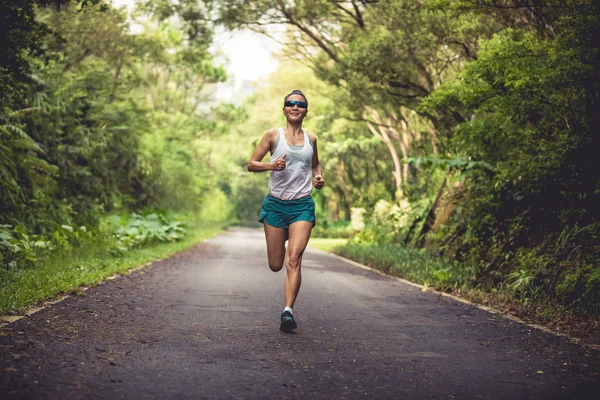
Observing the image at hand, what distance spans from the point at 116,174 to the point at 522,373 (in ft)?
61.8

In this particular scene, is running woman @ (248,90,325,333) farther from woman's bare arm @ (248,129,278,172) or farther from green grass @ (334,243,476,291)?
green grass @ (334,243,476,291)

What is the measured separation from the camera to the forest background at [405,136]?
880cm

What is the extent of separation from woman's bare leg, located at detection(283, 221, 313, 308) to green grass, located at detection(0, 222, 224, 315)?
2.67 m

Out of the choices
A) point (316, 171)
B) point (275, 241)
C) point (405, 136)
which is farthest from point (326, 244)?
point (275, 241)

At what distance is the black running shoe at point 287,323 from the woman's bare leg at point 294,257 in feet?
0.64

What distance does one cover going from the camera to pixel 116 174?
21969 mm

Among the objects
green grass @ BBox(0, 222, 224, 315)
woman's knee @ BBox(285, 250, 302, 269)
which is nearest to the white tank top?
woman's knee @ BBox(285, 250, 302, 269)

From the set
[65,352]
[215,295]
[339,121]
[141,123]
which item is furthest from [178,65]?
[65,352]

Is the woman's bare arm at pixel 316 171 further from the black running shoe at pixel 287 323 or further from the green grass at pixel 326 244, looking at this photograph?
the green grass at pixel 326 244

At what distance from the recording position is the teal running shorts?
6.64 metres

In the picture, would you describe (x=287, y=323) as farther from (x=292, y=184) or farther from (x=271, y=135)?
(x=271, y=135)

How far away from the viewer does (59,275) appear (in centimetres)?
945

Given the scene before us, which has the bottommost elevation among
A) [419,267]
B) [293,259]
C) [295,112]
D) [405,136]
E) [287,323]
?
[419,267]

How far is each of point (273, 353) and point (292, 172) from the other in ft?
6.44
